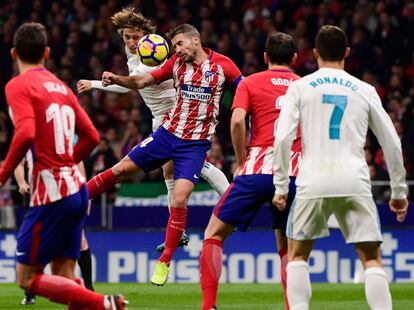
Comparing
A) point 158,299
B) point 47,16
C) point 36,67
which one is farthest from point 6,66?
point 36,67

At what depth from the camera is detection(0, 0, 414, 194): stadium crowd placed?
58.7ft

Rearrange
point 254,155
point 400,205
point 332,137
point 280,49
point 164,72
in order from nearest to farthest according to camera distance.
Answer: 1. point 332,137
2. point 400,205
3. point 280,49
4. point 254,155
5. point 164,72

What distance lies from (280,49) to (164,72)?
7.00 feet

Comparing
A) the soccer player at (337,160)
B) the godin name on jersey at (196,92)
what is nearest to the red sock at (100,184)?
the godin name on jersey at (196,92)

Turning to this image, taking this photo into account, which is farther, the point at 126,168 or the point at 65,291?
the point at 126,168

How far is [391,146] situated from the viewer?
7.15 m

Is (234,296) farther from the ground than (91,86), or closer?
closer

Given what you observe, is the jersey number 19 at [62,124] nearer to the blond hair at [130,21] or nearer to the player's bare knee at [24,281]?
the player's bare knee at [24,281]

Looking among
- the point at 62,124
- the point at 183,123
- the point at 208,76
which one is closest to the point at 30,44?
the point at 62,124

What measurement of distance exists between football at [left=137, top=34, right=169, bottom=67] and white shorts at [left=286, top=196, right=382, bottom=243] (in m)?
3.45

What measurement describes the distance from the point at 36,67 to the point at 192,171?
3.35 meters

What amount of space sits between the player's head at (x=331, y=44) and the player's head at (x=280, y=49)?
0.86m

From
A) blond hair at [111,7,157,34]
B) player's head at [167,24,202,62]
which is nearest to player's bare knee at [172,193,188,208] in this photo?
player's head at [167,24,202,62]

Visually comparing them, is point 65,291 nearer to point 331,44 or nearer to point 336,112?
point 336,112
